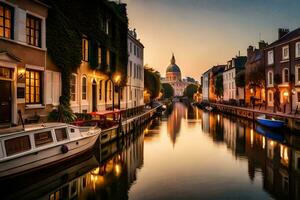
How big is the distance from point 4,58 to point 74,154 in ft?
19.9

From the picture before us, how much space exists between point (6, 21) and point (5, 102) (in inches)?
169

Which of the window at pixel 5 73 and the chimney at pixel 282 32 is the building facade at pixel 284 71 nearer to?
the chimney at pixel 282 32

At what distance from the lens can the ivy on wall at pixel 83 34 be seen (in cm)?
1917

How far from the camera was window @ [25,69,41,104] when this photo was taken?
17.1 m

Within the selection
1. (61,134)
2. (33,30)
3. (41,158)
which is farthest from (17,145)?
(33,30)

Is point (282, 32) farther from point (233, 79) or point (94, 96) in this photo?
point (94, 96)

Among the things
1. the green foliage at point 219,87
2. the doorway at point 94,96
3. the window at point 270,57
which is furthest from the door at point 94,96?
the green foliage at point 219,87

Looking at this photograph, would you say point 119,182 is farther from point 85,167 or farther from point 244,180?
point 244,180

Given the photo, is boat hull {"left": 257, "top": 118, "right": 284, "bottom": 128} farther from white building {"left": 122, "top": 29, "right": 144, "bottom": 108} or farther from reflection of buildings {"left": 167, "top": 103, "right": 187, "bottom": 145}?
white building {"left": 122, "top": 29, "right": 144, "bottom": 108}

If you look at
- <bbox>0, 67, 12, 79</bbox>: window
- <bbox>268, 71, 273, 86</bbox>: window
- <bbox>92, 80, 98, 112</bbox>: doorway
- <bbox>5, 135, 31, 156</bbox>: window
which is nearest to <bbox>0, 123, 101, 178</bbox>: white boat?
<bbox>5, 135, 31, 156</bbox>: window

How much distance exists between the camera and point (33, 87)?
17.6 meters

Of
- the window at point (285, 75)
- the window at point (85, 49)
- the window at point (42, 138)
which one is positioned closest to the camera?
the window at point (42, 138)

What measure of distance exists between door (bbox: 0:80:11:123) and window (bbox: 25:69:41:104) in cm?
150

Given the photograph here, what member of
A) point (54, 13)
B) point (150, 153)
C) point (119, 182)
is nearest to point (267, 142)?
point (150, 153)
